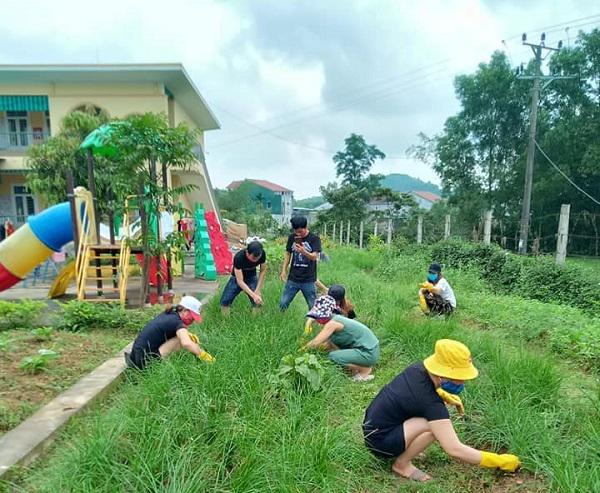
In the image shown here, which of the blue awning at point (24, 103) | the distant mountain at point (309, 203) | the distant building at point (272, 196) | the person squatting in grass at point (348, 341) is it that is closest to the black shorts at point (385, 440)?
the person squatting in grass at point (348, 341)

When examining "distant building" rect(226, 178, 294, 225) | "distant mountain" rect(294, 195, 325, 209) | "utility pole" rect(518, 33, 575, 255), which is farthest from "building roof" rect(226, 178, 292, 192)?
"utility pole" rect(518, 33, 575, 255)

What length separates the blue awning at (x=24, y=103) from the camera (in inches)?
640

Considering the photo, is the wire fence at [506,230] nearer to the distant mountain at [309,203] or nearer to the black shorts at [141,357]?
the black shorts at [141,357]

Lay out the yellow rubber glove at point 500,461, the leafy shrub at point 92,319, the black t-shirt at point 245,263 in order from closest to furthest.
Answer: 1. the yellow rubber glove at point 500,461
2. the black t-shirt at point 245,263
3. the leafy shrub at point 92,319

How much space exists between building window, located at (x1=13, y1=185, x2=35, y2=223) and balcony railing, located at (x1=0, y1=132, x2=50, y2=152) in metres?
1.66

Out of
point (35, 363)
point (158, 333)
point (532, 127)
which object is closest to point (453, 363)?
point (158, 333)

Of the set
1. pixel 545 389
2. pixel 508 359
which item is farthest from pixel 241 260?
pixel 545 389

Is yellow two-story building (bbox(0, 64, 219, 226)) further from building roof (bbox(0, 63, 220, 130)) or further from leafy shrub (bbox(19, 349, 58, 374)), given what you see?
leafy shrub (bbox(19, 349, 58, 374))

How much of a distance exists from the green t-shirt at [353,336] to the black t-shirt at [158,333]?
1.40 metres

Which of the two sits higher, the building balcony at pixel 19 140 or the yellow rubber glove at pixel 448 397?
the building balcony at pixel 19 140

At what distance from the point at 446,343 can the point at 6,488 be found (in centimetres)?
245

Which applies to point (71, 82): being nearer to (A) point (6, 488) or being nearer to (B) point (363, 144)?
(A) point (6, 488)

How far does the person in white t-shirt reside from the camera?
593 cm

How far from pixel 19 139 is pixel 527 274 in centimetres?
1983
